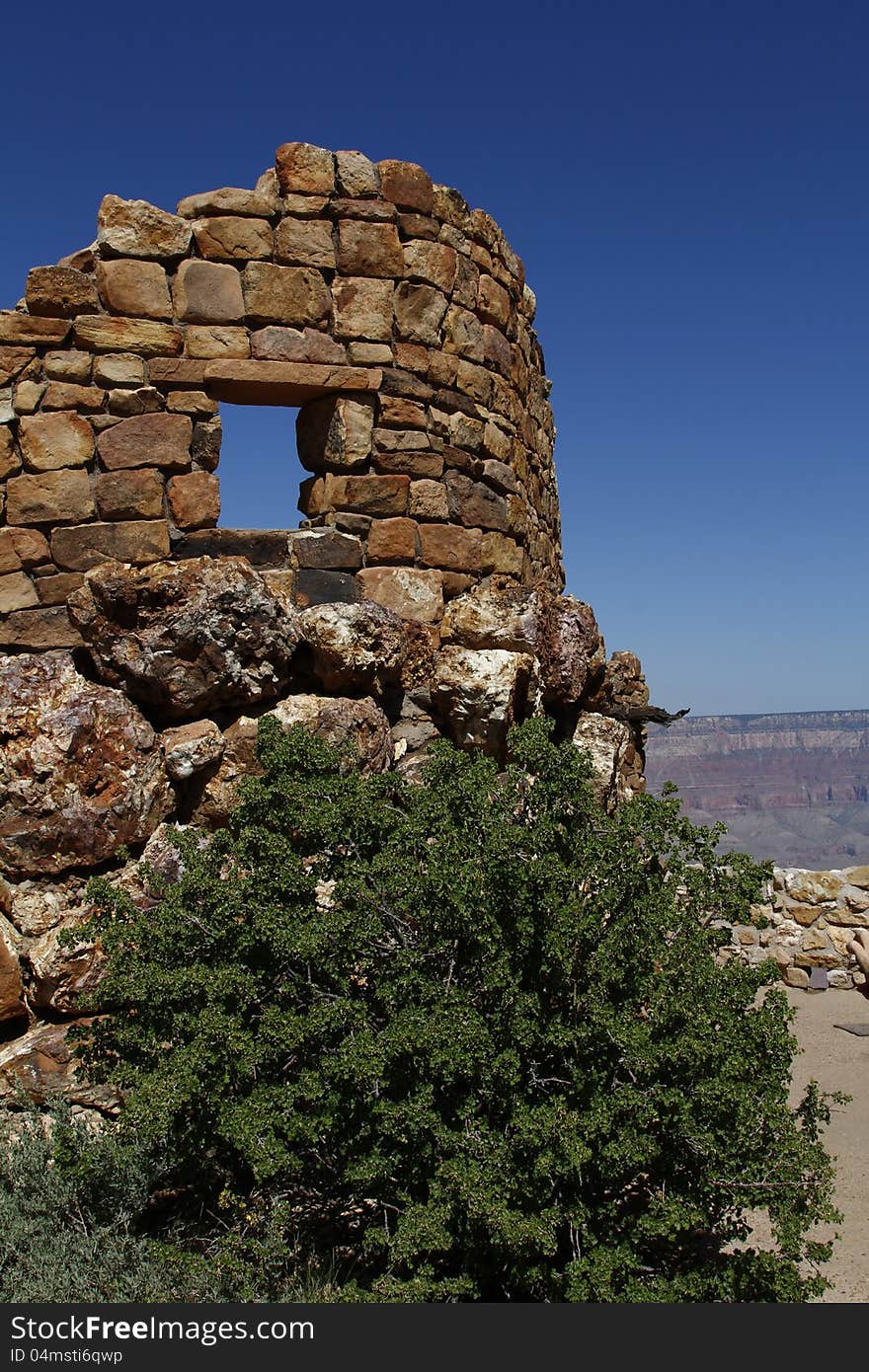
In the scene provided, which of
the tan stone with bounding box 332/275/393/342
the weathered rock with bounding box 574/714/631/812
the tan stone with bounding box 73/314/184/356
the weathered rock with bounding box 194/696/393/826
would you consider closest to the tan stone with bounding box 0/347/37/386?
the tan stone with bounding box 73/314/184/356

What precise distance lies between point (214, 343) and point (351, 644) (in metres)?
1.67

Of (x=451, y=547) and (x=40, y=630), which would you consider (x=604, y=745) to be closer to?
(x=451, y=547)

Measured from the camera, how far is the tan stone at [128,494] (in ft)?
17.4

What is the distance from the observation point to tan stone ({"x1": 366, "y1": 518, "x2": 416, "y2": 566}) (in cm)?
569

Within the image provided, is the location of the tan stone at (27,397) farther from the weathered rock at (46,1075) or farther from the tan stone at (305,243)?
the weathered rock at (46,1075)

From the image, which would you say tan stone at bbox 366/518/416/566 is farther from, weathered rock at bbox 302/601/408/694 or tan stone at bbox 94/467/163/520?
tan stone at bbox 94/467/163/520

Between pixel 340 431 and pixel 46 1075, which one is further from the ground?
pixel 340 431

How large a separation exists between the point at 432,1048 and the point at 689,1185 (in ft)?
3.18

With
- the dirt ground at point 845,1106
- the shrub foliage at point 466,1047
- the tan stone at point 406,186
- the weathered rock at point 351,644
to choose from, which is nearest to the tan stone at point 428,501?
the weathered rock at point 351,644

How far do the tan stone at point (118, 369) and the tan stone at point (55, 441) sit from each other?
227 millimetres

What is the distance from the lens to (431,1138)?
3.49 metres

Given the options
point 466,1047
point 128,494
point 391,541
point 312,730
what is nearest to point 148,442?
point 128,494

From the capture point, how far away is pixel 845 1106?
668 centimetres

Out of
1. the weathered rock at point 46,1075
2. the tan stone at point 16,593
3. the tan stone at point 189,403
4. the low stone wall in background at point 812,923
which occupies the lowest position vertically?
the low stone wall in background at point 812,923
